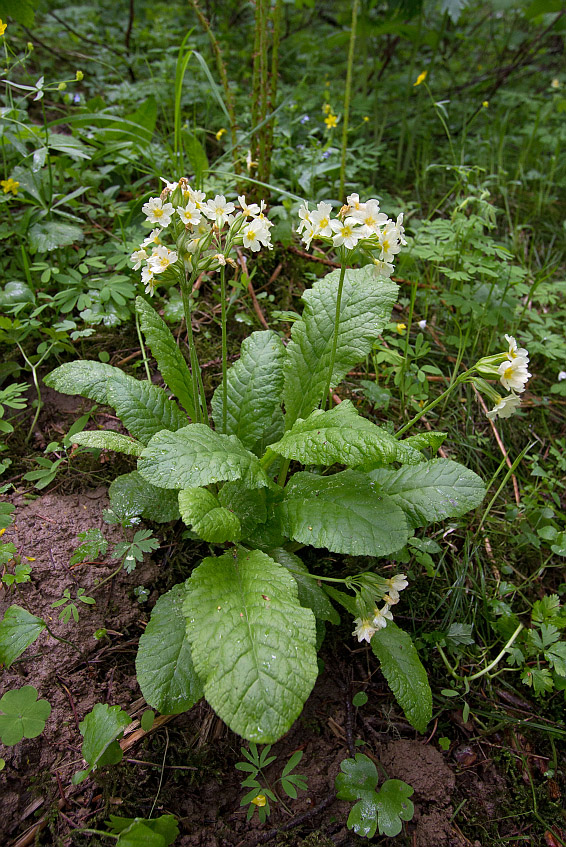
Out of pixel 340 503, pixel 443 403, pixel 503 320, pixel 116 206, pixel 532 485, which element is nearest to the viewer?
pixel 340 503

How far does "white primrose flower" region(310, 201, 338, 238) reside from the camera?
1.57 metres

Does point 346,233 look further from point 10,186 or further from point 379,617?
point 10,186

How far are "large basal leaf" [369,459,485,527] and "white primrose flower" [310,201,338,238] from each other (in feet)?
2.77

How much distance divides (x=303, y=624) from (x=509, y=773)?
0.95 m

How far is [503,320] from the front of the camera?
291cm

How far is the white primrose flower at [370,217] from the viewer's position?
1596 millimetres

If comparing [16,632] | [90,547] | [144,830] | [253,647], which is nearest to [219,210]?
[90,547]

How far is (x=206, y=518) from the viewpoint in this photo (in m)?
1.55

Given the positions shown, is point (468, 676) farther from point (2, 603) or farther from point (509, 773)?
point (2, 603)

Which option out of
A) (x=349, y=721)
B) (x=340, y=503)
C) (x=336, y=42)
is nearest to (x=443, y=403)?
(x=340, y=503)

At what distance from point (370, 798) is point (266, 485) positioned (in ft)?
3.21

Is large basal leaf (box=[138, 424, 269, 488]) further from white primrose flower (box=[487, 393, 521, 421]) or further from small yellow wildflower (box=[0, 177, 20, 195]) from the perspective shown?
small yellow wildflower (box=[0, 177, 20, 195])

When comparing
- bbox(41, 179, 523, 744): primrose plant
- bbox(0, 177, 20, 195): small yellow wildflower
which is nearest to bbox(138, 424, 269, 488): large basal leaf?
bbox(41, 179, 523, 744): primrose plant

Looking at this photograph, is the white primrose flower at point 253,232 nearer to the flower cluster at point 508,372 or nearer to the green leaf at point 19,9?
the flower cluster at point 508,372
